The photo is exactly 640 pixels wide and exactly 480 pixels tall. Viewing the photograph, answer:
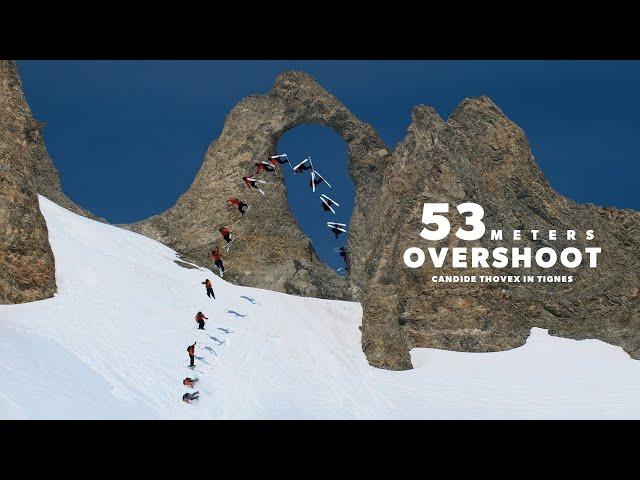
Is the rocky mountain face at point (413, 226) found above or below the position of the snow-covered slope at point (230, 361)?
above

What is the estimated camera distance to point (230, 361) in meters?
41.9

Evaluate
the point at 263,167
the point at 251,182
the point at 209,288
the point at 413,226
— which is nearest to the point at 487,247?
the point at 413,226

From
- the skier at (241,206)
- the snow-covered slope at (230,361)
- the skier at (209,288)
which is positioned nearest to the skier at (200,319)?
the snow-covered slope at (230,361)

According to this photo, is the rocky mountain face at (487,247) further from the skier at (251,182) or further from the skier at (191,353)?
the skier at (191,353)

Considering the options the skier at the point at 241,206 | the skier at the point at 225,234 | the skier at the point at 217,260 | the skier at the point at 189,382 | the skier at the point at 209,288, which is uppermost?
the skier at the point at 241,206

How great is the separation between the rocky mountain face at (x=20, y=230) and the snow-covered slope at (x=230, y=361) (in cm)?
75

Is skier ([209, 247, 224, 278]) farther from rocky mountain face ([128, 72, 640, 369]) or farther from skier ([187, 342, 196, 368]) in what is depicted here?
skier ([187, 342, 196, 368])

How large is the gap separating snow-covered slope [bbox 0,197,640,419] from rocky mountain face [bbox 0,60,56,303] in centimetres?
75

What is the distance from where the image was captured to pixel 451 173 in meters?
50.2

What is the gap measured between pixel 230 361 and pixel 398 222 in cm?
1152

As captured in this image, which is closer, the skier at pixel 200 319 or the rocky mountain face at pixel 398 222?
the skier at pixel 200 319

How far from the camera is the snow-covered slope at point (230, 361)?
35.9 meters

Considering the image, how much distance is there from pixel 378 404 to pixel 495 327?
28.0 feet
